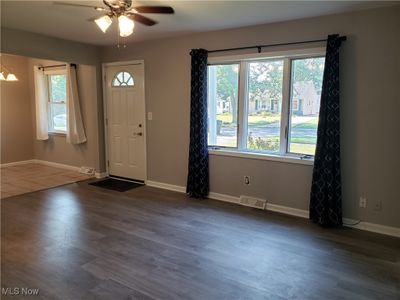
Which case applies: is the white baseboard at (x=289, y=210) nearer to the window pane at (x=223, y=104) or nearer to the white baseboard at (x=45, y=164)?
the window pane at (x=223, y=104)

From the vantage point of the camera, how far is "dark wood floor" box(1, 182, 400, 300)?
2.32m

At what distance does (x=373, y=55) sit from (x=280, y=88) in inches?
42.5

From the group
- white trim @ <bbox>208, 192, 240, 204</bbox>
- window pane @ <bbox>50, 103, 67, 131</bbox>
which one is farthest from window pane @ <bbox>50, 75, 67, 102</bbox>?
white trim @ <bbox>208, 192, 240, 204</bbox>

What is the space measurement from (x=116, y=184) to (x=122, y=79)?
1.84 m

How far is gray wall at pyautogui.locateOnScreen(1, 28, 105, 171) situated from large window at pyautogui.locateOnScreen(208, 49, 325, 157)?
2.31 metres

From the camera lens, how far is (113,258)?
9.10ft

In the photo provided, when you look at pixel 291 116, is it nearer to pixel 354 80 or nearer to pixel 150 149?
pixel 354 80

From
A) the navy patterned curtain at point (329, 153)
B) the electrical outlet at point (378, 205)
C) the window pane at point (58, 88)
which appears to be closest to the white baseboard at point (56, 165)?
the window pane at point (58, 88)

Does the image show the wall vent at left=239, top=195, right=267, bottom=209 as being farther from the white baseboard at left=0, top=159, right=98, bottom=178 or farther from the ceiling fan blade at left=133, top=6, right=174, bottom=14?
the white baseboard at left=0, top=159, right=98, bottom=178

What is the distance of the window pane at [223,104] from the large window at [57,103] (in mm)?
3460

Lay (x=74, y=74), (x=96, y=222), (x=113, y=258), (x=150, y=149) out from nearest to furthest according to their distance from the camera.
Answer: (x=113, y=258) < (x=96, y=222) < (x=150, y=149) < (x=74, y=74)

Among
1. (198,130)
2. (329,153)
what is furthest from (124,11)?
(329,153)

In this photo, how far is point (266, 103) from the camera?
13.3ft

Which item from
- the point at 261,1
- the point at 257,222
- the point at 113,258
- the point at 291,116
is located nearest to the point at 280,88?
the point at 291,116
